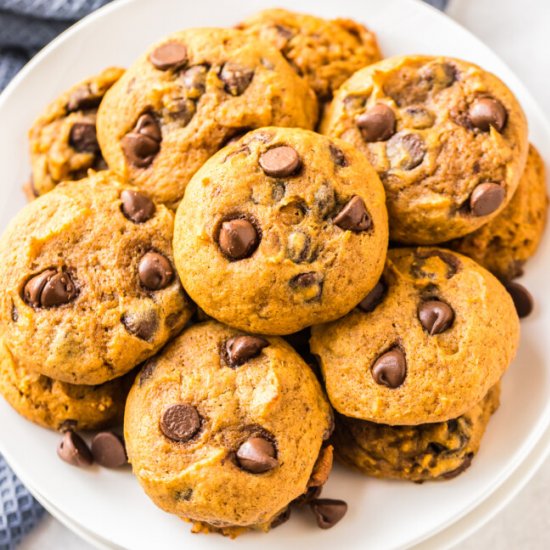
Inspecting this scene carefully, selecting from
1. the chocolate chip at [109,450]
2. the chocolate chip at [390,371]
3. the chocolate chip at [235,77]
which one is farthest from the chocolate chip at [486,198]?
the chocolate chip at [109,450]

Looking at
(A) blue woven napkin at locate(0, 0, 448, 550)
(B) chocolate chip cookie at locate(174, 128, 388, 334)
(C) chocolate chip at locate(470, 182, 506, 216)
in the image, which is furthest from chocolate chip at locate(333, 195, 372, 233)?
(A) blue woven napkin at locate(0, 0, 448, 550)

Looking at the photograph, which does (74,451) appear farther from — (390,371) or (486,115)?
(486,115)

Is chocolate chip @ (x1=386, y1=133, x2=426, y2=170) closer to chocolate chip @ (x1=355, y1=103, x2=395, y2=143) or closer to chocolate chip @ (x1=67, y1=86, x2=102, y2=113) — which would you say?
chocolate chip @ (x1=355, y1=103, x2=395, y2=143)

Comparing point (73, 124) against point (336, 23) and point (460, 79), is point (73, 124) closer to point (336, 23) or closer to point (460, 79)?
point (336, 23)

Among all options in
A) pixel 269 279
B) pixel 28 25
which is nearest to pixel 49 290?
pixel 269 279

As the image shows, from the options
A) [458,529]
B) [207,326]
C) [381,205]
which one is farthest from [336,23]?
[458,529]

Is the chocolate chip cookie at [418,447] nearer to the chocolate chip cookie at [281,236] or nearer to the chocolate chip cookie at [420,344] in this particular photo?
the chocolate chip cookie at [420,344]

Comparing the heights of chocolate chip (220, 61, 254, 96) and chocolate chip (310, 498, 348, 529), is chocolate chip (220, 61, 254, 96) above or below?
above
